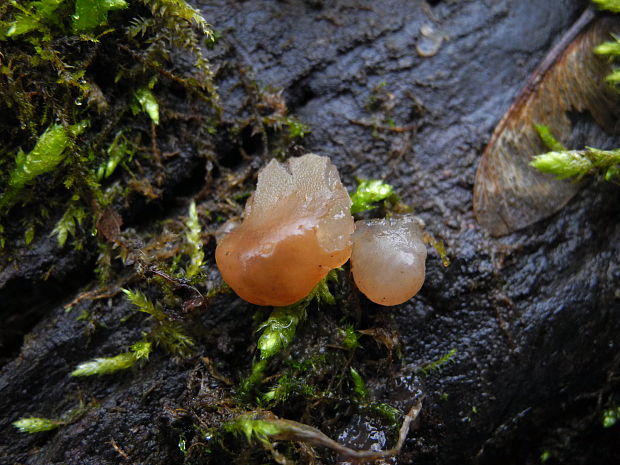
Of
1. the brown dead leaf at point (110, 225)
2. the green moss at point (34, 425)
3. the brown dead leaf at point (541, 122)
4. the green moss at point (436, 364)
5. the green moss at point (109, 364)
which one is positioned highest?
the brown dead leaf at point (541, 122)

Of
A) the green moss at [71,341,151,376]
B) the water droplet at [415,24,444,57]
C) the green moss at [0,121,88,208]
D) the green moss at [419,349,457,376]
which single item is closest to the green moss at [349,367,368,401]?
the green moss at [419,349,457,376]

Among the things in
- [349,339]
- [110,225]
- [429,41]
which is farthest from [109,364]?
[429,41]

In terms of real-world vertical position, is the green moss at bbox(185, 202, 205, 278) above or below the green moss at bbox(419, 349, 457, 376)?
below

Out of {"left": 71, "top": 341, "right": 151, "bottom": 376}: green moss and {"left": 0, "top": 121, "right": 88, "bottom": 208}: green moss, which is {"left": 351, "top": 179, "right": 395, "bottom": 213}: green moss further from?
{"left": 0, "top": 121, "right": 88, "bottom": 208}: green moss

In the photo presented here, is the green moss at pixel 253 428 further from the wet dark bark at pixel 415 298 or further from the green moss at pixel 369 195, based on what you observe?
the green moss at pixel 369 195

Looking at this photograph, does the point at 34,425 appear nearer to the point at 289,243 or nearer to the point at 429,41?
the point at 289,243

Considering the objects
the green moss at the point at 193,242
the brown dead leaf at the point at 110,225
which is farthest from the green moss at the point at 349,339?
the brown dead leaf at the point at 110,225

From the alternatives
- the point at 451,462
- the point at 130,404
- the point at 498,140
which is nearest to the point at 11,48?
the point at 130,404
